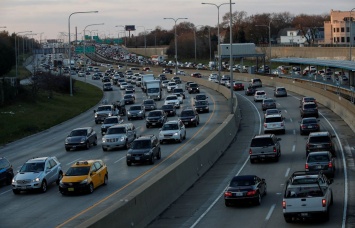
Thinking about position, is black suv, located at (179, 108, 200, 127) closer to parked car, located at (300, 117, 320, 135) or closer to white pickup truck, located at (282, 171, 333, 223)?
parked car, located at (300, 117, 320, 135)

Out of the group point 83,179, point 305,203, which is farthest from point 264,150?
point 305,203

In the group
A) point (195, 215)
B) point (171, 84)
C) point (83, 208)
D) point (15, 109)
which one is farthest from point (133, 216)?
point (171, 84)

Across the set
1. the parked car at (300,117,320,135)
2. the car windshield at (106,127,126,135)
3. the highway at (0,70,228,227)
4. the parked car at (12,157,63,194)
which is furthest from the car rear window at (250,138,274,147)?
the parked car at (12,157,63,194)

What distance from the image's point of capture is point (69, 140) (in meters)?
46.1

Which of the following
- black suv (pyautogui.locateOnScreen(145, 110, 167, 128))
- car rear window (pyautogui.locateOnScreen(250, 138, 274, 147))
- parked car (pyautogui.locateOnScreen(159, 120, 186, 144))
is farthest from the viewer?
black suv (pyautogui.locateOnScreen(145, 110, 167, 128))

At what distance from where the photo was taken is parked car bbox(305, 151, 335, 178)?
31016 millimetres

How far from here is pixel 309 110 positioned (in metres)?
59.7

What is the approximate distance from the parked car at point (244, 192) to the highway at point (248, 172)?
30 cm

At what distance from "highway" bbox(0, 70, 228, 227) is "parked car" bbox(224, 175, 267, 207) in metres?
4.71

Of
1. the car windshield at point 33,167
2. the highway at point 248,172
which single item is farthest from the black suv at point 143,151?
the car windshield at point 33,167

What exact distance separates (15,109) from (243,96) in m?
30.3

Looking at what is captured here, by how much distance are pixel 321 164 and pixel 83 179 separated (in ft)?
34.5

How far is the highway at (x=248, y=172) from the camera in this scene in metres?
23.5

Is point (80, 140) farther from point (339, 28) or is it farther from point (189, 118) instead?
point (339, 28)
